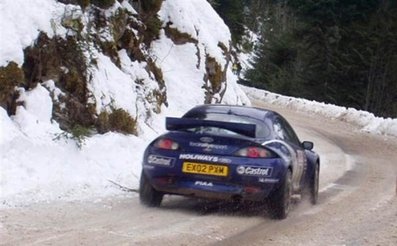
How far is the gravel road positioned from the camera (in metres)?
8.02

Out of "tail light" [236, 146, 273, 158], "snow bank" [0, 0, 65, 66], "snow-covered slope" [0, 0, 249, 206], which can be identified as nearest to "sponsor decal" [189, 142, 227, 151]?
"tail light" [236, 146, 273, 158]

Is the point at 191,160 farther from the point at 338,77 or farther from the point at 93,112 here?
the point at 338,77

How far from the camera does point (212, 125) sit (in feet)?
33.0

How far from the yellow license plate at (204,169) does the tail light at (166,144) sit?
0.94 ft

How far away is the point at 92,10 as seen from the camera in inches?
577

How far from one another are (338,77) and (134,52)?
31425 mm

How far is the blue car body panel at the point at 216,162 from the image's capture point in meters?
9.59

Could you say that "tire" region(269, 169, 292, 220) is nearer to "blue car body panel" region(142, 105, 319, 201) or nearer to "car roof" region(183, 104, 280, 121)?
"blue car body panel" region(142, 105, 319, 201)

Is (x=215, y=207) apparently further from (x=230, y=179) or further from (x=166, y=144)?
(x=166, y=144)

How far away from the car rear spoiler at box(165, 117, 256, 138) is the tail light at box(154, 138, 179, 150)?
0.33 meters

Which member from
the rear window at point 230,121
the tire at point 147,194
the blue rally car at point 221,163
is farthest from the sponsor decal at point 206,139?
the tire at point 147,194

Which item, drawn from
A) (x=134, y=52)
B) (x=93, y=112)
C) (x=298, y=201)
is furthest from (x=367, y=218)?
(x=134, y=52)

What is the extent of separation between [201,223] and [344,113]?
23.8m

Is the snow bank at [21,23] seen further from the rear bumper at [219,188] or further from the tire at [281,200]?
the tire at [281,200]
